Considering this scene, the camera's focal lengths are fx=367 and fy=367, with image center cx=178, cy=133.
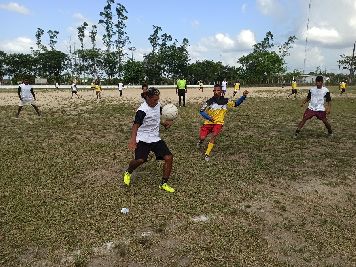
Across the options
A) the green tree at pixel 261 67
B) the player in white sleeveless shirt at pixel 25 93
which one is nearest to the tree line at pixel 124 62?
the green tree at pixel 261 67

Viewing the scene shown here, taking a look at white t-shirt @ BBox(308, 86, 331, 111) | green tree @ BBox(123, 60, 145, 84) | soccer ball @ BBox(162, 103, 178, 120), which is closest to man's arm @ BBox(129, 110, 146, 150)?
soccer ball @ BBox(162, 103, 178, 120)

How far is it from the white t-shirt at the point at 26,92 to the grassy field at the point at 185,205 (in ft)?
16.7

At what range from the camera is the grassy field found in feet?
15.7

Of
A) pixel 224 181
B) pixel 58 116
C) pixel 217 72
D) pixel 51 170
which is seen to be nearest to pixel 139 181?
pixel 224 181

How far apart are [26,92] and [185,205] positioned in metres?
12.3

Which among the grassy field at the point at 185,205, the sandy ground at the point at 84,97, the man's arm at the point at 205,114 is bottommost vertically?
the grassy field at the point at 185,205

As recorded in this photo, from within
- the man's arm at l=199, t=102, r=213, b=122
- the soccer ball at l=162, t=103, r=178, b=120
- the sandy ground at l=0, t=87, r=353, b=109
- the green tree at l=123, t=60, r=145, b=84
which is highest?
the green tree at l=123, t=60, r=145, b=84

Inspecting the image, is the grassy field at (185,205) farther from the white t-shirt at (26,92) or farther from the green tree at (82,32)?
the green tree at (82,32)

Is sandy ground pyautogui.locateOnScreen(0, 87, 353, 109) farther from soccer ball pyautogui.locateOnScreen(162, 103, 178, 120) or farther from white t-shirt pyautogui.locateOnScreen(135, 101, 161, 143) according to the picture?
white t-shirt pyautogui.locateOnScreen(135, 101, 161, 143)

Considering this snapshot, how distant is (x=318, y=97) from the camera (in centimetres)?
1138

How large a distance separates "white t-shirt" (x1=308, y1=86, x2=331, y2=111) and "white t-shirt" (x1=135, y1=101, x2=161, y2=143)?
649 centimetres

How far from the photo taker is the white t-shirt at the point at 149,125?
674cm

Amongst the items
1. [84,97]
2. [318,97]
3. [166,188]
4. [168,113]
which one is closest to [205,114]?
[168,113]

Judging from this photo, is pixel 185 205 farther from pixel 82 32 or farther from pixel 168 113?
pixel 82 32
